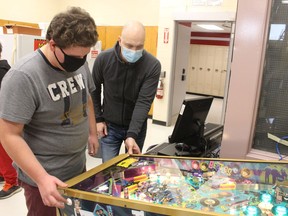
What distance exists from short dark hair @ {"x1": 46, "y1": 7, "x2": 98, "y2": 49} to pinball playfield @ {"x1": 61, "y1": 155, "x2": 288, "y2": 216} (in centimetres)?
56

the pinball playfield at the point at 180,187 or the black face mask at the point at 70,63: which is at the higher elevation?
the black face mask at the point at 70,63

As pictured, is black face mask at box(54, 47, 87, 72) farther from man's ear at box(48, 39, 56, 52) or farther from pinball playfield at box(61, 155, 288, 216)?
pinball playfield at box(61, 155, 288, 216)

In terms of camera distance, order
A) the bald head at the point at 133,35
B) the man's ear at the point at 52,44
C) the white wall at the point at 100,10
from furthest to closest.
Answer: the white wall at the point at 100,10 < the bald head at the point at 133,35 < the man's ear at the point at 52,44

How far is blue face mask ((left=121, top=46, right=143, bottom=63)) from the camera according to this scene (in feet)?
6.15

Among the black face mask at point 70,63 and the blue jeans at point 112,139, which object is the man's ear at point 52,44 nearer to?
the black face mask at point 70,63

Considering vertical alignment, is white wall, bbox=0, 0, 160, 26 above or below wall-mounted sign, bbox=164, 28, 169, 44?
above

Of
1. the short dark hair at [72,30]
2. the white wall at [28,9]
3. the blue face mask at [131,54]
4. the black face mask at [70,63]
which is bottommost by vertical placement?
the black face mask at [70,63]

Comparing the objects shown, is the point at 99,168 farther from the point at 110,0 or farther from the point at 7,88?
A: the point at 110,0

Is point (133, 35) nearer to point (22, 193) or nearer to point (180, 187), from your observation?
point (180, 187)

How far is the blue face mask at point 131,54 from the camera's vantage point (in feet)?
6.15

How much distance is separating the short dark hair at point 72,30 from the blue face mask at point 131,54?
2.51ft

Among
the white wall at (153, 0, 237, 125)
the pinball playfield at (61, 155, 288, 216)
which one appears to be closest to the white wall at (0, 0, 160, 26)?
the white wall at (153, 0, 237, 125)

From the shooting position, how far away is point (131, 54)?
6.17 ft

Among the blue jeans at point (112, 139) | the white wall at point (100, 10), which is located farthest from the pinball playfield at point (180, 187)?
the white wall at point (100, 10)
